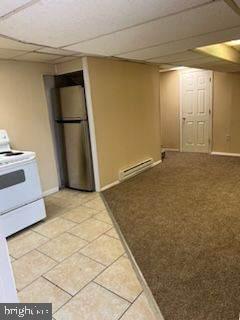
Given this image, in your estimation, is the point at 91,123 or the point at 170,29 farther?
the point at 91,123

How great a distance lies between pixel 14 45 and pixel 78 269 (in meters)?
2.38

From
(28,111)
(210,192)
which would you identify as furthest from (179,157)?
(28,111)

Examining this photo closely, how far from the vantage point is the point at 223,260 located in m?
2.22

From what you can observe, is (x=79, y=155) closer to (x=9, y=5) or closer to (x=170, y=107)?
(x=9, y=5)

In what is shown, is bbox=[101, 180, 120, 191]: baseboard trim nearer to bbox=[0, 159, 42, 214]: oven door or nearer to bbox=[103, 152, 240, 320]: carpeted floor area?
bbox=[103, 152, 240, 320]: carpeted floor area

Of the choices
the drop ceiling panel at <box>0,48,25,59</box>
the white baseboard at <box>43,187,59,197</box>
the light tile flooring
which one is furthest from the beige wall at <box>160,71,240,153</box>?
the drop ceiling panel at <box>0,48,25,59</box>

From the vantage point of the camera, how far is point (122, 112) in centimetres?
443

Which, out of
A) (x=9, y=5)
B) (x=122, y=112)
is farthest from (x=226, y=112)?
(x=9, y=5)

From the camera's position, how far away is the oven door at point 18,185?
2.68 meters

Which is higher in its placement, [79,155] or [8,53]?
[8,53]

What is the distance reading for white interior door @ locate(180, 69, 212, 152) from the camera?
20.1 ft

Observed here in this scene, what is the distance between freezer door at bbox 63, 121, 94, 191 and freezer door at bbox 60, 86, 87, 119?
140mm

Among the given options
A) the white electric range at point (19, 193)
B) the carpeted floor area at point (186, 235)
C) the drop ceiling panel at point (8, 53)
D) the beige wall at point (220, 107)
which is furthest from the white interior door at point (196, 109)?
the white electric range at point (19, 193)

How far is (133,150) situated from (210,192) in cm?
167
